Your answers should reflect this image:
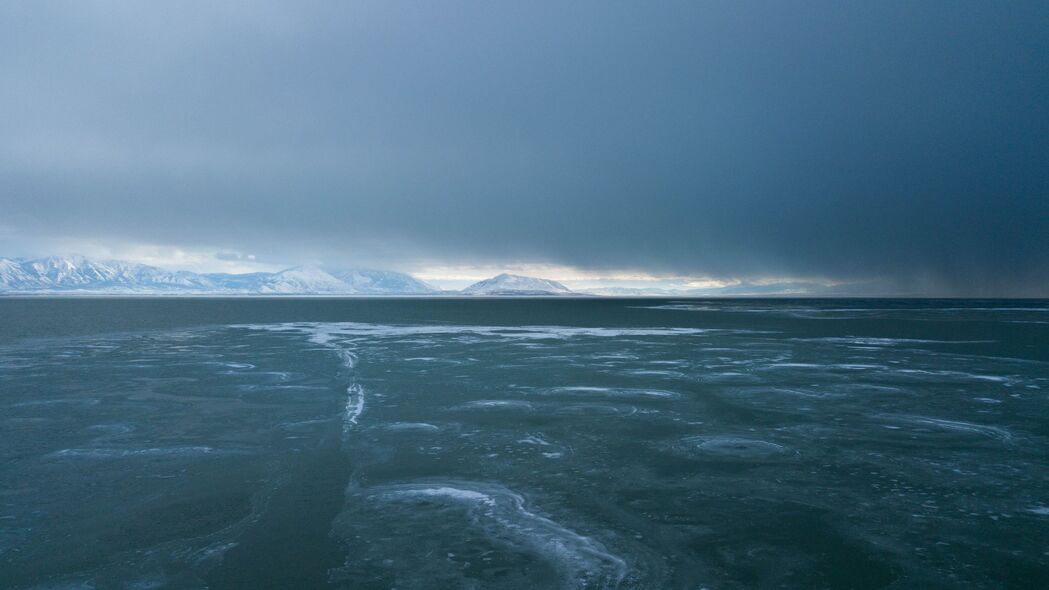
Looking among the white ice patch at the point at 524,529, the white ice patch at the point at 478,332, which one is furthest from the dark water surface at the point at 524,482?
the white ice patch at the point at 478,332

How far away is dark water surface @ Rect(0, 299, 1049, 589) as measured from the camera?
8039mm

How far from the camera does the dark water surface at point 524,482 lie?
8.04 m

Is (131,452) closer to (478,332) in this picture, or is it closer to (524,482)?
(524,482)

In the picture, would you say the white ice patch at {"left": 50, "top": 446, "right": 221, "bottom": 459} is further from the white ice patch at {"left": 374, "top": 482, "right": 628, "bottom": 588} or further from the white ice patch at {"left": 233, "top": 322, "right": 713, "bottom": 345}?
the white ice patch at {"left": 233, "top": 322, "right": 713, "bottom": 345}

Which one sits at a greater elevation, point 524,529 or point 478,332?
point 478,332

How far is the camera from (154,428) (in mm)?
16438

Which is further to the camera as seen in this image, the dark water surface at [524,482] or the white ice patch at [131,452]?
the white ice patch at [131,452]

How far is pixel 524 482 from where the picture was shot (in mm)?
11680

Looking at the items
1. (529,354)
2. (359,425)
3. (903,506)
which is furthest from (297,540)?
(529,354)

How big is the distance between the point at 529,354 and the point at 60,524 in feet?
89.6

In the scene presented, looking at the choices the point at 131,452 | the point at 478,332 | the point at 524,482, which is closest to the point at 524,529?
the point at 524,482

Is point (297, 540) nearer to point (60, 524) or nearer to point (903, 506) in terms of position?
point (60, 524)

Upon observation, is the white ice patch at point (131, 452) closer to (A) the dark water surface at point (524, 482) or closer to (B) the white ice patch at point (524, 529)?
(A) the dark water surface at point (524, 482)

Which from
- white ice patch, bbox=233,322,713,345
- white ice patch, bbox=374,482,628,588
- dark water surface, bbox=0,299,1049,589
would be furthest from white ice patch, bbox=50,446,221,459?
white ice patch, bbox=233,322,713,345
